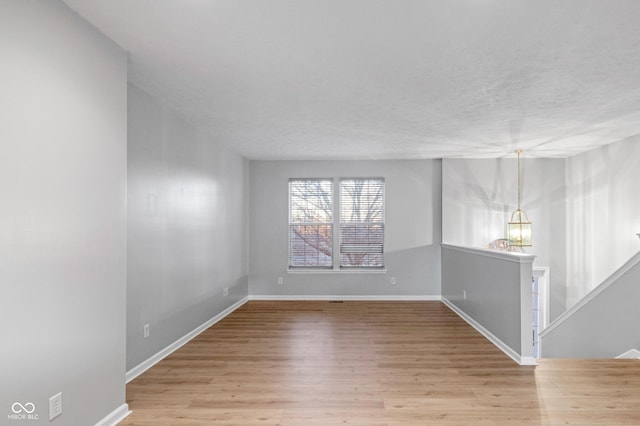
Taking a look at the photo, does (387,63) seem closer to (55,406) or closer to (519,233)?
(55,406)

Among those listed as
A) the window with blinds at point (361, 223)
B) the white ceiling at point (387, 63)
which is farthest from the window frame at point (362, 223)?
the white ceiling at point (387, 63)

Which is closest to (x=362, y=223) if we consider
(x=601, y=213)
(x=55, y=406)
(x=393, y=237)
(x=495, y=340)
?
(x=393, y=237)

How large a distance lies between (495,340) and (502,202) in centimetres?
321

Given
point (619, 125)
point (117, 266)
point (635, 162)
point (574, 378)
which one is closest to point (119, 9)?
point (117, 266)

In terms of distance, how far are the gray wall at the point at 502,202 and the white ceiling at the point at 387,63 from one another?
172 centimetres

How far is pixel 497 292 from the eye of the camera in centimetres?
426

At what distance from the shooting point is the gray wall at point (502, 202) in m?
6.69

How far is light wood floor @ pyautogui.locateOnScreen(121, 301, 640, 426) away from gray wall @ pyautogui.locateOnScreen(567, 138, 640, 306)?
2.49 meters

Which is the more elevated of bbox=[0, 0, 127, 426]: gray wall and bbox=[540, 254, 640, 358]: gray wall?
bbox=[0, 0, 127, 426]: gray wall

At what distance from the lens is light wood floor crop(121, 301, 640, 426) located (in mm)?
2680

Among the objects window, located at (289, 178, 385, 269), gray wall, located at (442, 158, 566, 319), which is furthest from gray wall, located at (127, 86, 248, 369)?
gray wall, located at (442, 158, 566, 319)

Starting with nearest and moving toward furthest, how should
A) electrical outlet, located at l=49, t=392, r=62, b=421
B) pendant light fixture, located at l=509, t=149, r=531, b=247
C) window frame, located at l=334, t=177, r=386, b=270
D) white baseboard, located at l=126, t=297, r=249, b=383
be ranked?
electrical outlet, located at l=49, t=392, r=62, b=421 < white baseboard, located at l=126, t=297, r=249, b=383 < pendant light fixture, located at l=509, t=149, r=531, b=247 < window frame, located at l=334, t=177, r=386, b=270

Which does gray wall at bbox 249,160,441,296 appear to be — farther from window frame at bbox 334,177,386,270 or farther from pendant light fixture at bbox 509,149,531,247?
pendant light fixture at bbox 509,149,531,247

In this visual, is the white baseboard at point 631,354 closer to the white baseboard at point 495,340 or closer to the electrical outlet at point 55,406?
the white baseboard at point 495,340
